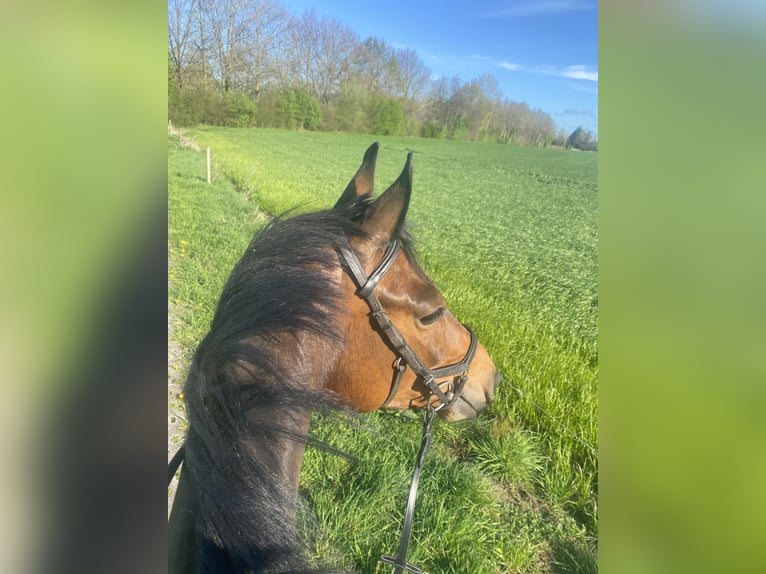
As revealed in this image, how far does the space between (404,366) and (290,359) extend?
360mm

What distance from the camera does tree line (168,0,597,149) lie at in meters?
2.38

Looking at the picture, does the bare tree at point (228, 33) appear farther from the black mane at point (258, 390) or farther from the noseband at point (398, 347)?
the noseband at point (398, 347)

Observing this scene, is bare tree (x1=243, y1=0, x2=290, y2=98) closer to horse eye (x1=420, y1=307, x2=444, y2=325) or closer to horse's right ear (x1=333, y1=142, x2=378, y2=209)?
horse's right ear (x1=333, y1=142, x2=378, y2=209)

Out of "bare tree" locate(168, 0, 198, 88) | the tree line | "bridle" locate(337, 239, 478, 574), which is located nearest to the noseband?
"bridle" locate(337, 239, 478, 574)

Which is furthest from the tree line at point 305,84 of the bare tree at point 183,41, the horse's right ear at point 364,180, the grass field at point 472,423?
the horse's right ear at point 364,180
